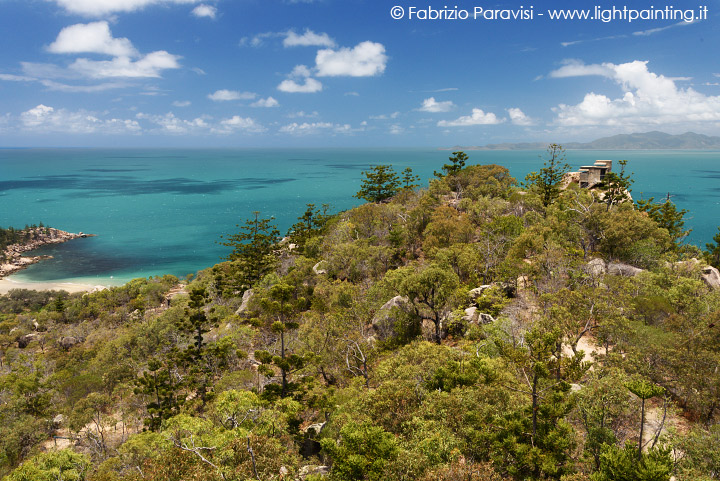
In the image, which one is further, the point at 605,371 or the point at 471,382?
→ the point at 605,371

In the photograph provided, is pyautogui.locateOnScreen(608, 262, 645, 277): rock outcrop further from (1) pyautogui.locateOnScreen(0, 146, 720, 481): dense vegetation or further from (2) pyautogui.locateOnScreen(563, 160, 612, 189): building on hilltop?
(2) pyautogui.locateOnScreen(563, 160, 612, 189): building on hilltop

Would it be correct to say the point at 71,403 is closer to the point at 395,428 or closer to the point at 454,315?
the point at 395,428

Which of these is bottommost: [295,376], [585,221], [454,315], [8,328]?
[8,328]

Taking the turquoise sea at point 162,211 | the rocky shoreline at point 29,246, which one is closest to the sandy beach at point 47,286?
the turquoise sea at point 162,211

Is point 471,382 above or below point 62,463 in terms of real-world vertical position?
above

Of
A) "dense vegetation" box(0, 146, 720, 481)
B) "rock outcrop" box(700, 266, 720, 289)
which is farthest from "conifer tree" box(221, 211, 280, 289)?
"rock outcrop" box(700, 266, 720, 289)

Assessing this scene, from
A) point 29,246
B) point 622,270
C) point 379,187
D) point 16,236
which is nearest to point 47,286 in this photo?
point 29,246

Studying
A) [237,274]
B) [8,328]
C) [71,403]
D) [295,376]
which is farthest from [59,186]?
[295,376]
